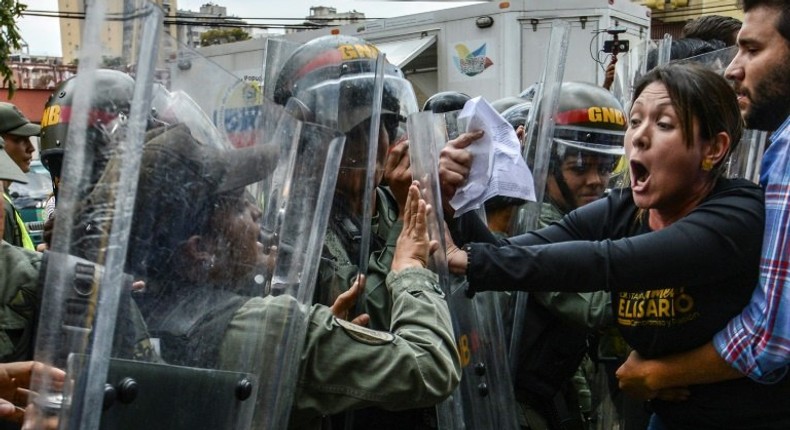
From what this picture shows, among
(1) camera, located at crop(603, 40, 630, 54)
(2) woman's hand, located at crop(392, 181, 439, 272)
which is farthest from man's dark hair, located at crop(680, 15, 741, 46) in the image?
(2) woman's hand, located at crop(392, 181, 439, 272)

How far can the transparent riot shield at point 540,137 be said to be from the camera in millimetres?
3150

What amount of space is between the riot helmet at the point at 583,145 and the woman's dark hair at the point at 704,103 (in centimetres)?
124

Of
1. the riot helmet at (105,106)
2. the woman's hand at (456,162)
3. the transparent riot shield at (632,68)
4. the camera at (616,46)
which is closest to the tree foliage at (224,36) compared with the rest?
the camera at (616,46)

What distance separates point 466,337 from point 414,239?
44 centimetres

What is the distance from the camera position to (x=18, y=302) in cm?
233

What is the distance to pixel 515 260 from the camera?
2.36 metres

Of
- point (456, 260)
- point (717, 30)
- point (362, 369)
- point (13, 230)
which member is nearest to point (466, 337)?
point (456, 260)

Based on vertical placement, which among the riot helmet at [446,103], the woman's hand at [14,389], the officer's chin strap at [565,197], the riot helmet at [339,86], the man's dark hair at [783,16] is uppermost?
the riot helmet at [446,103]

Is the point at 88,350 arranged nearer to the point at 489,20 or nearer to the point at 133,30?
the point at 133,30

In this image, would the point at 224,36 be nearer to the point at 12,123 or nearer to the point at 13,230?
the point at 12,123

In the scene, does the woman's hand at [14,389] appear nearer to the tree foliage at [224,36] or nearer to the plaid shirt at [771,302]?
the plaid shirt at [771,302]

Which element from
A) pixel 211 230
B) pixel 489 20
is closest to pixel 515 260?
pixel 211 230

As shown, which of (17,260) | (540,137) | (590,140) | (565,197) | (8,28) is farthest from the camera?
(8,28)

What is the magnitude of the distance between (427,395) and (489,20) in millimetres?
10574
